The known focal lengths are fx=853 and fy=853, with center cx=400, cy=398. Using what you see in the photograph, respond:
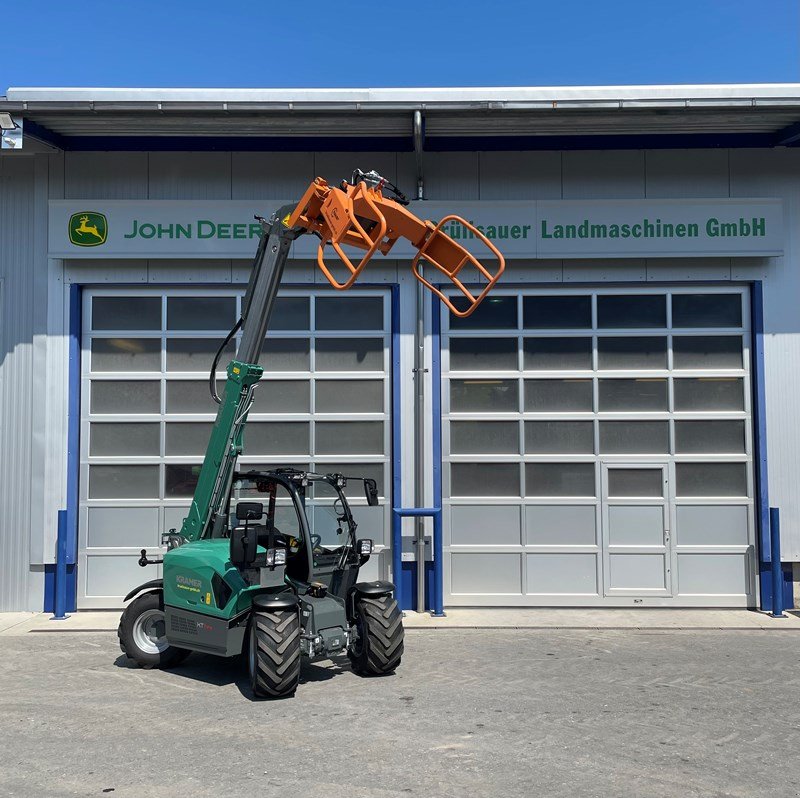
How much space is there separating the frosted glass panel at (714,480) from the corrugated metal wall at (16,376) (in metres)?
8.13

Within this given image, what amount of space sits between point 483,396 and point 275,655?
507 centimetres

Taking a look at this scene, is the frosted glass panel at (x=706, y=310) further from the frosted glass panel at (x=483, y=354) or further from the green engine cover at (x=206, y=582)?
the green engine cover at (x=206, y=582)

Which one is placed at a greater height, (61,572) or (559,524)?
(559,524)


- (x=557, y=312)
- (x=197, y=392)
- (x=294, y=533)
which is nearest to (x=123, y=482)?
(x=197, y=392)

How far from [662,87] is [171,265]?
6358mm

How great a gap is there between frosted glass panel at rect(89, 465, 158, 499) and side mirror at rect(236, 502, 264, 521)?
11.0ft

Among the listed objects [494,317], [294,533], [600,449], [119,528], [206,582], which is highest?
[494,317]

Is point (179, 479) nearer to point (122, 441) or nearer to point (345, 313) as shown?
point (122, 441)

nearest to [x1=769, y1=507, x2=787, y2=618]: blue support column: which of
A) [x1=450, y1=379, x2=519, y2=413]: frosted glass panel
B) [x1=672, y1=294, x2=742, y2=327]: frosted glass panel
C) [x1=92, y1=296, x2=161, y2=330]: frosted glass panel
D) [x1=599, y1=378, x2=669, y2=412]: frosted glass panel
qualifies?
[x1=599, y1=378, x2=669, y2=412]: frosted glass panel

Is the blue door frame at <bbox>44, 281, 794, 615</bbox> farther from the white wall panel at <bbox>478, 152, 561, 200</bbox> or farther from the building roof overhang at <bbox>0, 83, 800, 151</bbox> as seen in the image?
the building roof overhang at <bbox>0, 83, 800, 151</bbox>

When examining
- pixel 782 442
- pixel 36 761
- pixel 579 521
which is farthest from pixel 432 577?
pixel 36 761

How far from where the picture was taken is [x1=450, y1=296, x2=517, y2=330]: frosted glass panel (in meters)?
10.9

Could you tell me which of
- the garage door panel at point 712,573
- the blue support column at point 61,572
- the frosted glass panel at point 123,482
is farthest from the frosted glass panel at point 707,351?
the blue support column at point 61,572

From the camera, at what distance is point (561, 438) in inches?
426
